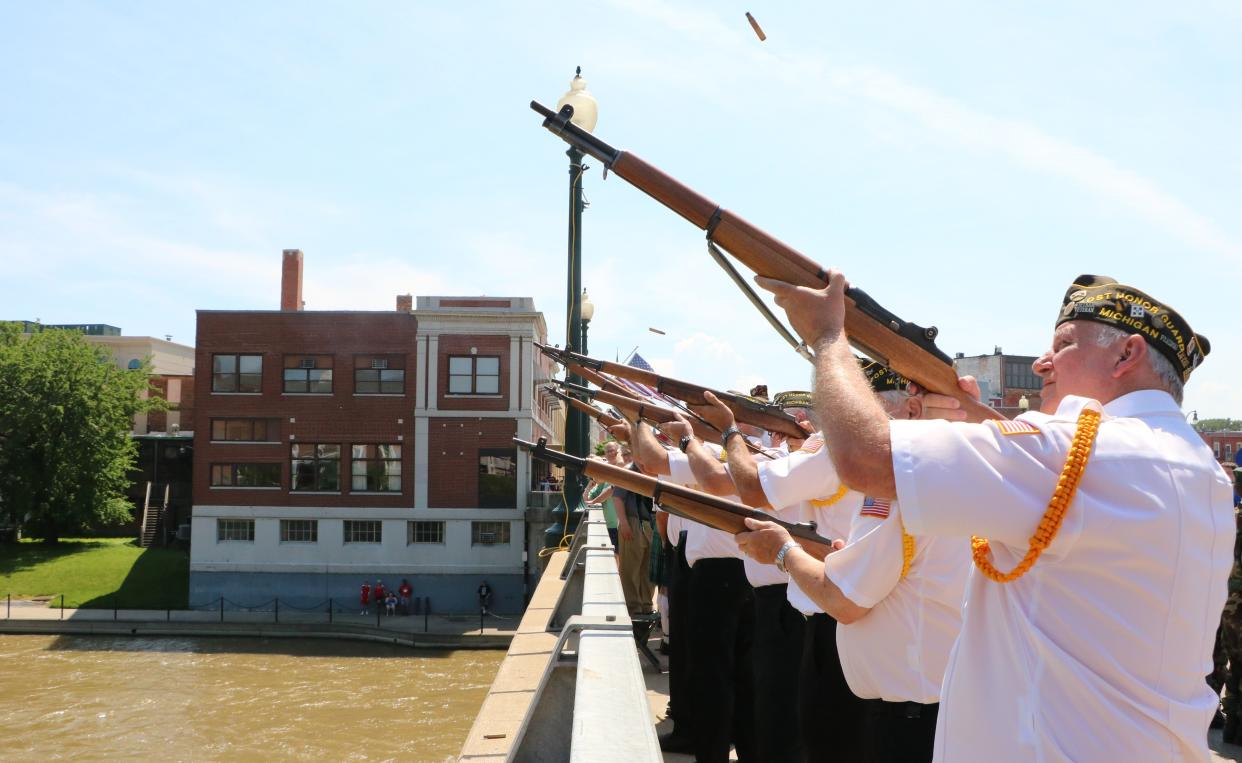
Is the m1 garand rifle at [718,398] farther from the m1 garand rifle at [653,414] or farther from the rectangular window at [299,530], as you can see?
the rectangular window at [299,530]

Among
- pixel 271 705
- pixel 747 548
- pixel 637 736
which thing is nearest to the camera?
pixel 637 736

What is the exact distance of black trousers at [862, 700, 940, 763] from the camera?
3.55m

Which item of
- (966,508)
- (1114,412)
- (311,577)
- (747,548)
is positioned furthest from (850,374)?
(311,577)

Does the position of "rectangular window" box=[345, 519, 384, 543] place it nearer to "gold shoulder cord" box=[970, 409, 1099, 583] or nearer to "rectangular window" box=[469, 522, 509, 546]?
"rectangular window" box=[469, 522, 509, 546]

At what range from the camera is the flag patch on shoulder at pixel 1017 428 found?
225 cm

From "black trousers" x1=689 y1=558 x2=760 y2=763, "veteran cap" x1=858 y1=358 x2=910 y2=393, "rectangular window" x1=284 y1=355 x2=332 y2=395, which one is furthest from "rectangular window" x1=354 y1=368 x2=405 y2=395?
"veteran cap" x1=858 y1=358 x2=910 y2=393

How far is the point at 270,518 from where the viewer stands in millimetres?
43406

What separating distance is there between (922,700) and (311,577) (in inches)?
1658

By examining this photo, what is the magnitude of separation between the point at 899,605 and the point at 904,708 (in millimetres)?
350

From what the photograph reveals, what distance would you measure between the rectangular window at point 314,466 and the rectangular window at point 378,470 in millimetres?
789

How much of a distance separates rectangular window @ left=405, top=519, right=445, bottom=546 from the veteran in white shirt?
138 feet

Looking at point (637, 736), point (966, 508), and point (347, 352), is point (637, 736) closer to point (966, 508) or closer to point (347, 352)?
point (966, 508)

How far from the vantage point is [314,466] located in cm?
4381

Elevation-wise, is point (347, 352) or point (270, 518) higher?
point (347, 352)
